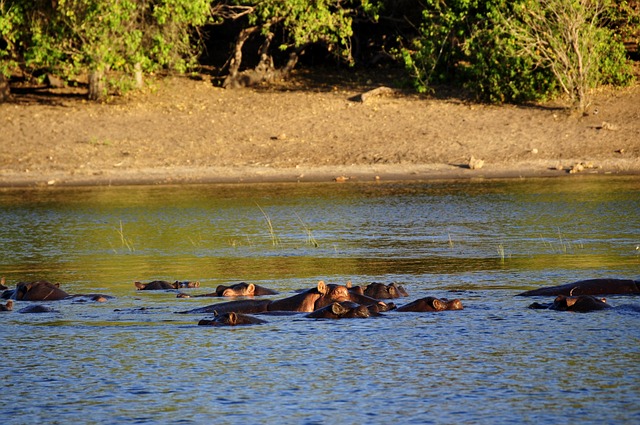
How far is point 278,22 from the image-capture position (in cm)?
2750

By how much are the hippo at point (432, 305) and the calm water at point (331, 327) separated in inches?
4.8

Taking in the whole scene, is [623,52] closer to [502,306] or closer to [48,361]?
[502,306]

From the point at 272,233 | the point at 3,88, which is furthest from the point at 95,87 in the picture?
the point at 272,233

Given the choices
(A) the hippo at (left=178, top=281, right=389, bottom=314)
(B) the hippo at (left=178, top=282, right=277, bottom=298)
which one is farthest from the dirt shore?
(A) the hippo at (left=178, top=281, right=389, bottom=314)

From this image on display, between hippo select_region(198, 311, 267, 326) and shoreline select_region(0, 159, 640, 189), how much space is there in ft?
39.7

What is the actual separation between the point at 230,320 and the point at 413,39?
18.0 meters

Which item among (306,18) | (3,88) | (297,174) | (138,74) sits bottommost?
(297,174)

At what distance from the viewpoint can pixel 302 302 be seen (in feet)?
30.7

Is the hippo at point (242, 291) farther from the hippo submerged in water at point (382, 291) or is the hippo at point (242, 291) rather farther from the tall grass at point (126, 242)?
the tall grass at point (126, 242)

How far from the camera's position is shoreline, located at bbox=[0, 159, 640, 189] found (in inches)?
830

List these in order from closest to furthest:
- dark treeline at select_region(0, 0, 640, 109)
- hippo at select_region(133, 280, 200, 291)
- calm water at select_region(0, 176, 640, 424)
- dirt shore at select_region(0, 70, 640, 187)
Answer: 1. calm water at select_region(0, 176, 640, 424)
2. hippo at select_region(133, 280, 200, 291)
3. dirt shore at select_region(0, 70, 640, 187)
4. dark treeline at select_region(0, 0, 640, 109)

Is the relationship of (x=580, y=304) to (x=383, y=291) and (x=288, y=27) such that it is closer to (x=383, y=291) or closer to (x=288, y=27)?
(x=383, y=291)

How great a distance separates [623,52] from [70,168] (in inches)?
469

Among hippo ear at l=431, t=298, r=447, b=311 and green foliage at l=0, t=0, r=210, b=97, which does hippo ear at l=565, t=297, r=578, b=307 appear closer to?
hippo ear at l=431, t=298, r=447, b=311
